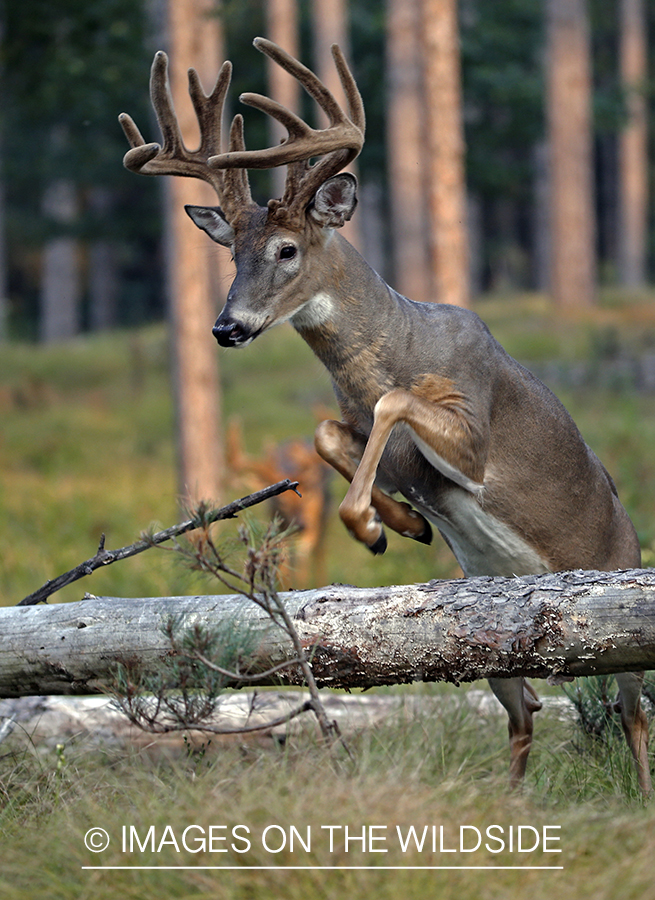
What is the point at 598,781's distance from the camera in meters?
3.96

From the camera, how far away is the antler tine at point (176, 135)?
4.39 m

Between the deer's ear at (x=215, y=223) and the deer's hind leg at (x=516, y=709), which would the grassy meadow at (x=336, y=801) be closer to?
the deer's hind leg at (x=516, y=709)

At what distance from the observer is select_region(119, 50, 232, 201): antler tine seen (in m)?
4.39

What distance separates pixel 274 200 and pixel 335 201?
240 millimetres

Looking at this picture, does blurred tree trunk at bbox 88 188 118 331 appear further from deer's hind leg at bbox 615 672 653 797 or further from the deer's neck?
deer's hind leg at bbox 615 672 653 797

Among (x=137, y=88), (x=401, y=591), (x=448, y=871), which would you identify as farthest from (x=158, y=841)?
(x=137, y=88)

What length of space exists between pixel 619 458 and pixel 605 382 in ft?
18.3

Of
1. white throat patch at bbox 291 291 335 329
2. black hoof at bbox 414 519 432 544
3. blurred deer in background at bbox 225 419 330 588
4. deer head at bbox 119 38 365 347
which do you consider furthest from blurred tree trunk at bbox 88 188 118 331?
black hoof at bbox 414 519 432 544

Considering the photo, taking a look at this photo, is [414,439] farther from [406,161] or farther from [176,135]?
[406,161]

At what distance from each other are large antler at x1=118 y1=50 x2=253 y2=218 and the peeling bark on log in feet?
5.33

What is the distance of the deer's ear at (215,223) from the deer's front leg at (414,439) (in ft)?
3.12

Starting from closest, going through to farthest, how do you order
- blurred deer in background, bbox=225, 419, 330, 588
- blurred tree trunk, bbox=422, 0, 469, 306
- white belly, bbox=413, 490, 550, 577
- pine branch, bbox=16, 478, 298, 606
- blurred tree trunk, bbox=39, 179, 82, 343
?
pine branch, bbox=16, 478, 298, 606, white belly, bbox=413, 490, 550, 577, blurred deer in background, bbox=225, 419, 330, 588, blurred tree trunk, bbox=422, 0, 469, 306, blurred tree trunk, bbox=39, 179, 82, 343

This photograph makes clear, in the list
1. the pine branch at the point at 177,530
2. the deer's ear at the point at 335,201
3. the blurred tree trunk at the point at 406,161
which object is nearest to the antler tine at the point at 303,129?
the deer's ear at the point at 335,201

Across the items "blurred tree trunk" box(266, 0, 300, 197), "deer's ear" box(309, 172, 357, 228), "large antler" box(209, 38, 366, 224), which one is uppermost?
"blurred tree trunk" box(266, 0, 300, 197)
